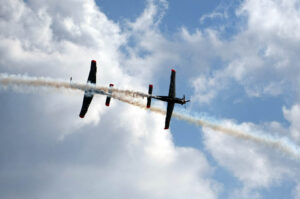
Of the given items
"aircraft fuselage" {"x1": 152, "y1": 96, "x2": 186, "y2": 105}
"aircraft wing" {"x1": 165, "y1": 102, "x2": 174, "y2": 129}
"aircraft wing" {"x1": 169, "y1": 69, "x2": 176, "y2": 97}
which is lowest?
"aircraft wing" {"x1": 165, "y1": 102, "x2": 174, "y2": 129}

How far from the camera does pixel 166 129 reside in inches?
3433

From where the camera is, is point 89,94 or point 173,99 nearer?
point 89,94

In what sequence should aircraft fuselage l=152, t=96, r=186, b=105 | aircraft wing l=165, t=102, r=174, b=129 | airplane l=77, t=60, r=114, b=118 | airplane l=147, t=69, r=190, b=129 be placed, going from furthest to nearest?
aircraft wing l=165, t=102, r=174, b=129 → airplane l=147, t=69, r=190, b=129 → aircraft fuselage l=152, t=96, r=186, b=105 → airplane l=77, t=60, r=114, b=118

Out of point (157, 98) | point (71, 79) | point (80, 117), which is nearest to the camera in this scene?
point (71, 79)

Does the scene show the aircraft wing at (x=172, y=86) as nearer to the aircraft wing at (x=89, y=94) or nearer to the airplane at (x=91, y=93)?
the airplane at (x=91, y=93)

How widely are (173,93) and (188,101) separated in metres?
4.40

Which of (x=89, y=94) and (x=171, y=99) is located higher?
(x=171, y=99)

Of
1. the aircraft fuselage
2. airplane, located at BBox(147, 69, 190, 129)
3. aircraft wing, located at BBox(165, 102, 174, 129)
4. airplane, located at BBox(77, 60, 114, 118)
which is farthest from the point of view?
aircraft wing, located at BBox(165, 102, 174, 129)

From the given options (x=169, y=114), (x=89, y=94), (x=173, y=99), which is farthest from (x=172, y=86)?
(x=89, y=94)

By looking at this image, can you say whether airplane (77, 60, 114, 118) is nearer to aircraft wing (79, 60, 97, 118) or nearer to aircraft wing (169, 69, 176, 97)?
aircraft wing (79, 60, 97, 118)

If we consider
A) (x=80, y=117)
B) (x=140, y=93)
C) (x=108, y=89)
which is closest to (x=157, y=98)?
(x=140, y=93)

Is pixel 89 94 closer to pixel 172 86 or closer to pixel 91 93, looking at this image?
pixel 91 93

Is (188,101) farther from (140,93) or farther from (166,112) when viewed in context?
(140,93)

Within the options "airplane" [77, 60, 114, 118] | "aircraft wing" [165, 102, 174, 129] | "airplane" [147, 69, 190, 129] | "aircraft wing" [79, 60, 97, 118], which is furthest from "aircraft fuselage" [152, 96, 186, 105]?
"aircraft wing" [79, 60, 97, 118]
